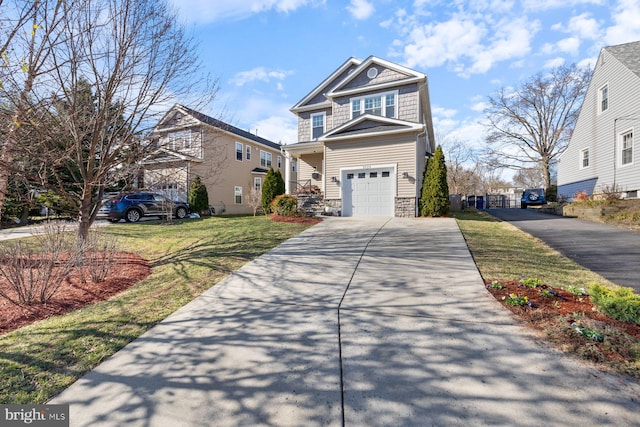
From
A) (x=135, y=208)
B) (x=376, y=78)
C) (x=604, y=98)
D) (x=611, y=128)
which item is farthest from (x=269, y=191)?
(x=604, y=98)

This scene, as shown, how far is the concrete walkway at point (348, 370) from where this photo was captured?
1955mm

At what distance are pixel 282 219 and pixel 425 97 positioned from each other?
1086cm

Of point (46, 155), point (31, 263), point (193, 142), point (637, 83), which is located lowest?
point (31, 263)

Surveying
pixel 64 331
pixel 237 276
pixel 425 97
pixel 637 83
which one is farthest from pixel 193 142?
pixel 637 83

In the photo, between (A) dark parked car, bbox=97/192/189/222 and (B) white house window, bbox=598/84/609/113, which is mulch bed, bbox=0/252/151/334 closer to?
(A) dark parked car, bbox=97/192/189/222

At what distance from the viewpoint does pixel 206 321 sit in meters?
3.43

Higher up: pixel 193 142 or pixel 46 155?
pixel 193 142

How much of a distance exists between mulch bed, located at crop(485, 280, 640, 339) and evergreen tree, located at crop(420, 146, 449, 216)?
8.74 metres

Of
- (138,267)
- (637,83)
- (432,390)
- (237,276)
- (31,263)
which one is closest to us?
(432,390)

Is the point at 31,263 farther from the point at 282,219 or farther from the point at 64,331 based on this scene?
the point at 282,219

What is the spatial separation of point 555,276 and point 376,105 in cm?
1271

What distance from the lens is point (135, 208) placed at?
44.8ft

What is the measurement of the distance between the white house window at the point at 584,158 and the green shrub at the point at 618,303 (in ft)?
61.6

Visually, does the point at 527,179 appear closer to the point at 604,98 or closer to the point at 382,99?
the point at 604,98
